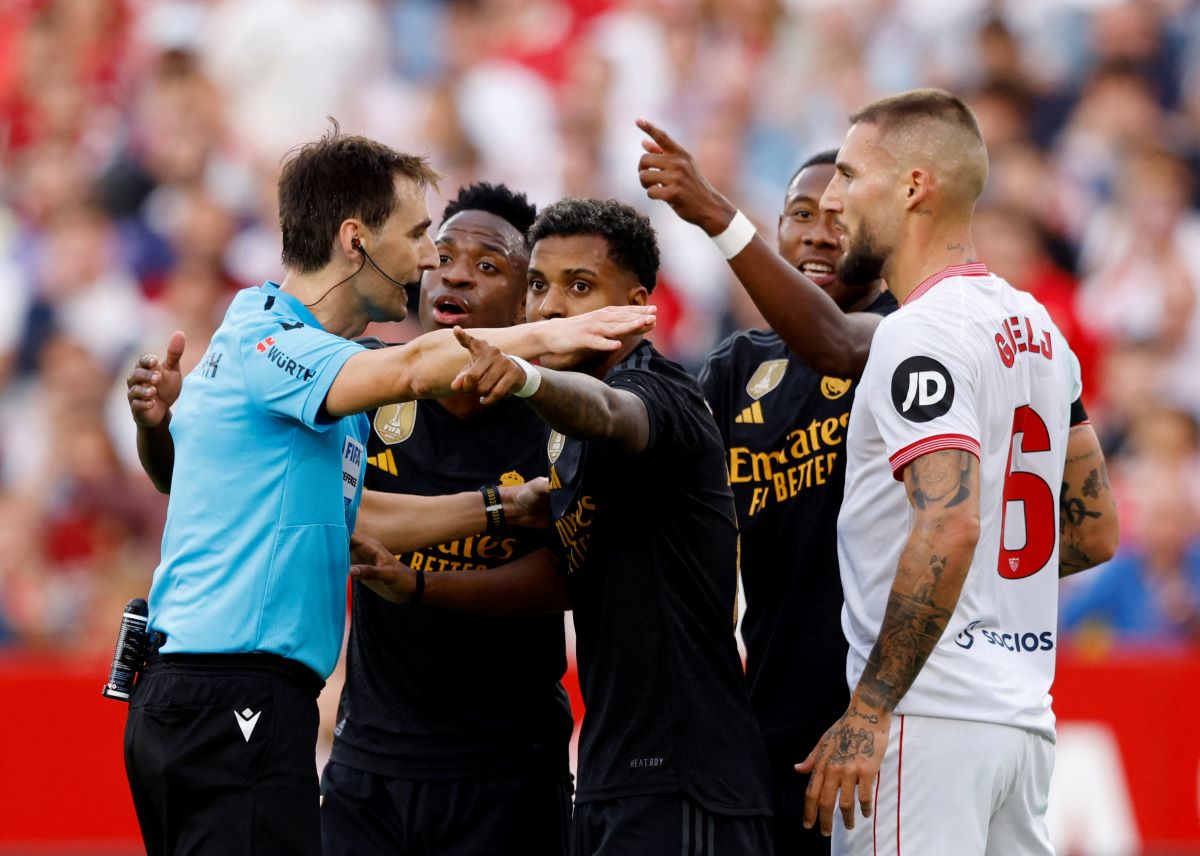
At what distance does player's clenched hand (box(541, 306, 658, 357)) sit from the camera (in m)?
4.38

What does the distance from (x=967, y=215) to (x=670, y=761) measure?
1779 millimetres

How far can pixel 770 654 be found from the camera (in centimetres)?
535

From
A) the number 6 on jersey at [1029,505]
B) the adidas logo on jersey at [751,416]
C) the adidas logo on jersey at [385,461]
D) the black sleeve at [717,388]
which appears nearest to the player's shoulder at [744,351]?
the black sleeve at [717,388]

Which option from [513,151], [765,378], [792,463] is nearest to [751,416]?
[765,378]

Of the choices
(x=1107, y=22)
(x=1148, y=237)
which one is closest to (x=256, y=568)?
(x=1148, y=237)

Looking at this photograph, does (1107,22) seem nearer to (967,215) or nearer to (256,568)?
(967,215)

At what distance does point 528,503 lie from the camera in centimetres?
536

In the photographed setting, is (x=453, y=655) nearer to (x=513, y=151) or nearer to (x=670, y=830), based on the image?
(x=670, y=830)

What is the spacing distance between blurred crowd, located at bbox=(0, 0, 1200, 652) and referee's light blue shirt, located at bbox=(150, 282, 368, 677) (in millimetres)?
5929

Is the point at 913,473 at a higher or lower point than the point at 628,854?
higher

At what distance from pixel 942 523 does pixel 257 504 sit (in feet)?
5.95

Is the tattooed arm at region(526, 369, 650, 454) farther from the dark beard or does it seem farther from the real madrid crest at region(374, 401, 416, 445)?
the real madrid crest at region(374, 401, 416, 445)

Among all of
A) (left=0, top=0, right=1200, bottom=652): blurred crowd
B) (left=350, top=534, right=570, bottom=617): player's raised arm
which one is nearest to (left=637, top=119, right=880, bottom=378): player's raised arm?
(left=350, top=534, right=570, bottom=617): player's raised arm

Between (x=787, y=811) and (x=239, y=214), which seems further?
(x=239, y=214)
